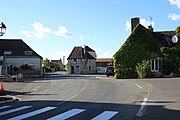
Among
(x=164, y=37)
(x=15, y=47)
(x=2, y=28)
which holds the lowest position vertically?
(x=2, y=28)

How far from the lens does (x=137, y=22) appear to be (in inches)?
1913

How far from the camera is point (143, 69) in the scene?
42.6m

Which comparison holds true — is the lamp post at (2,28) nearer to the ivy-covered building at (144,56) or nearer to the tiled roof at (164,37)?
the ivy-covered building at (144,56)

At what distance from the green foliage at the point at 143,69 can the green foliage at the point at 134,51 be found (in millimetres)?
862

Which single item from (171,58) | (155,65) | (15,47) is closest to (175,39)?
(171,58)

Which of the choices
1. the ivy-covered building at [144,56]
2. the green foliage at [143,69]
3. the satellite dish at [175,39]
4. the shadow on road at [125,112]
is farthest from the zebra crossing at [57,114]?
the satellite dish at [175,39]

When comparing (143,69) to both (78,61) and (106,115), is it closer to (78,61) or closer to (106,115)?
(106,115)

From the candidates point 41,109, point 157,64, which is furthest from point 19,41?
point 41,109

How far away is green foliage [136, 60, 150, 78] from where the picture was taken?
42.3 meters

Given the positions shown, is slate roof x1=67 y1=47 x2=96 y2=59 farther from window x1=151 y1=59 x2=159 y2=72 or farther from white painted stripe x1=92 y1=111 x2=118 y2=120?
white painted stripe x1=92 y1=111 x2=118 y2=120

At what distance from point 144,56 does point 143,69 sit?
2.41 meters

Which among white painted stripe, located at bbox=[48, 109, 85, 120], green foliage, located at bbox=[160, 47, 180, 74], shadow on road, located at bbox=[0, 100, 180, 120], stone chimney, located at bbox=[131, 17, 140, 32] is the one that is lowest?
white painted stripe, located at bbox=[48, 109, 85, 120]

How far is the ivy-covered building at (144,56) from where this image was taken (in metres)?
43.7

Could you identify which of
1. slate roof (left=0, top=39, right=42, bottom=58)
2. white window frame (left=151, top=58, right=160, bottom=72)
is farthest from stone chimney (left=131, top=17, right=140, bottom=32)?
slate roof (left=0, top=39, right=42, bottom=58)
